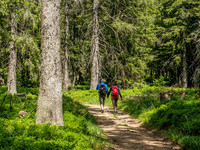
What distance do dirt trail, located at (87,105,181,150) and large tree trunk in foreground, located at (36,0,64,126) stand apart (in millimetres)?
2080

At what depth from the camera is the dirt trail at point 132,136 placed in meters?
5.78

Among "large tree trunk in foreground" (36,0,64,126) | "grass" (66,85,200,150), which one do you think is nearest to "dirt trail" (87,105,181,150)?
"grass" (66,85,200,150)

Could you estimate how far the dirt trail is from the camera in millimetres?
5777

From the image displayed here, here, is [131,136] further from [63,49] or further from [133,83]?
[63,49]

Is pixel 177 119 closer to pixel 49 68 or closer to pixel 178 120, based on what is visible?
pixel 178 120

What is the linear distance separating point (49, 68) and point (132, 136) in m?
3.89

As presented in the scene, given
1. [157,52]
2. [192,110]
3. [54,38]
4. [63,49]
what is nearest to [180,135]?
[192,110]

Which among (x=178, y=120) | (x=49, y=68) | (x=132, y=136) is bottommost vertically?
(x=132, y=136)

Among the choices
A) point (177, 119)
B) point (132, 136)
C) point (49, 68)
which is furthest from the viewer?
point (177, 119)

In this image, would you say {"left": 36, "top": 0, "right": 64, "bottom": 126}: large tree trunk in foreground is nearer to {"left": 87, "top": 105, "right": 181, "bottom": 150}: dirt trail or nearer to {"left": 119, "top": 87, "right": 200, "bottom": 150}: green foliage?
{"left": 87, "top": 105, "right": 181, "bottom": 150}: dirt trail

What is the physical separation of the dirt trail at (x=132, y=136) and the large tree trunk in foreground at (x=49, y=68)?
2.08 m

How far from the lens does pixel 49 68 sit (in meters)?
5.00

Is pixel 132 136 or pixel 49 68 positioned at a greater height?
pixel 49 68

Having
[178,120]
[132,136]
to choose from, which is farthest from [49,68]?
[178,120]
